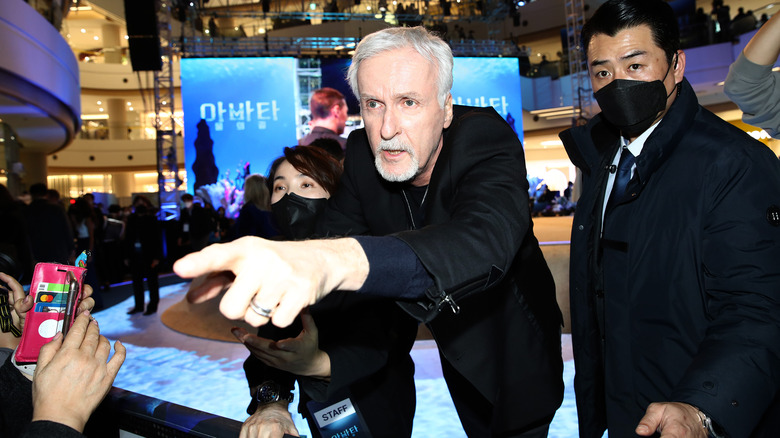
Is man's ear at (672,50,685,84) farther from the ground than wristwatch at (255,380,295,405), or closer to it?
farther from the ground

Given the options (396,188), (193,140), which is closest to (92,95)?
(193,140)

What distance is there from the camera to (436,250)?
2.52 ft

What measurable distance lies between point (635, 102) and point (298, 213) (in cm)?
118

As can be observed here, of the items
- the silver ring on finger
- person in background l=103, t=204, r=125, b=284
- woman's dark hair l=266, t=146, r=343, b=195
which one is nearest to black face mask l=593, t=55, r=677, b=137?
woman's dark hair l=266, t=146, r=343, b=195

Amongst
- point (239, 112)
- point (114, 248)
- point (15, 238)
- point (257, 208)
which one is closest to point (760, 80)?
point (257, 208)

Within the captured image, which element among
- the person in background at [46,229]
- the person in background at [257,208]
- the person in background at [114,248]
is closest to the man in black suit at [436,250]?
the person in background at [257,208]

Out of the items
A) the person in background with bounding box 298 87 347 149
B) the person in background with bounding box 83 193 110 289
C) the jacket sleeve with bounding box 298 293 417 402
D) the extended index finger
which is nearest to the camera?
the extended index finger

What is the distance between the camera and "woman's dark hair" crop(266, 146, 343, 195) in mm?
2006

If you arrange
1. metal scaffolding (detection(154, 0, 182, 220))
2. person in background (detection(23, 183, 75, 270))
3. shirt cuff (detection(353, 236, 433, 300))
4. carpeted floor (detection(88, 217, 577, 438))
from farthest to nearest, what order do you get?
metal scaffolding (detection(154, 0, 182, 220)) → person in background (detection(23, 183, 75, 270)) → carpeted floor (detection(88, 217, 577, 438)) → shirt cuff (detection(353, 236, 433, 300))

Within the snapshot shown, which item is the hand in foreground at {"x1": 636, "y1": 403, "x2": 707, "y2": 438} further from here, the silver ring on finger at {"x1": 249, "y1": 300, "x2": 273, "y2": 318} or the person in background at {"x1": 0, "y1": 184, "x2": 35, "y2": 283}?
the person in background at {"x1": 0, "y1": 184, "x2": 35, "y2": 283}

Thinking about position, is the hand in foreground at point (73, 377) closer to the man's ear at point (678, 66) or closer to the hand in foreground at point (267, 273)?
the hand in foreground at point (267, 273)

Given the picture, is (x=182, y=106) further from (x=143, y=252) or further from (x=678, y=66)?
(x=678, y=66)

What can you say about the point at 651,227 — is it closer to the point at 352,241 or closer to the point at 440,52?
the point at 440,52

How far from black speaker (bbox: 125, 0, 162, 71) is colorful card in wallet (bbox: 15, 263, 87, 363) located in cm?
1067
